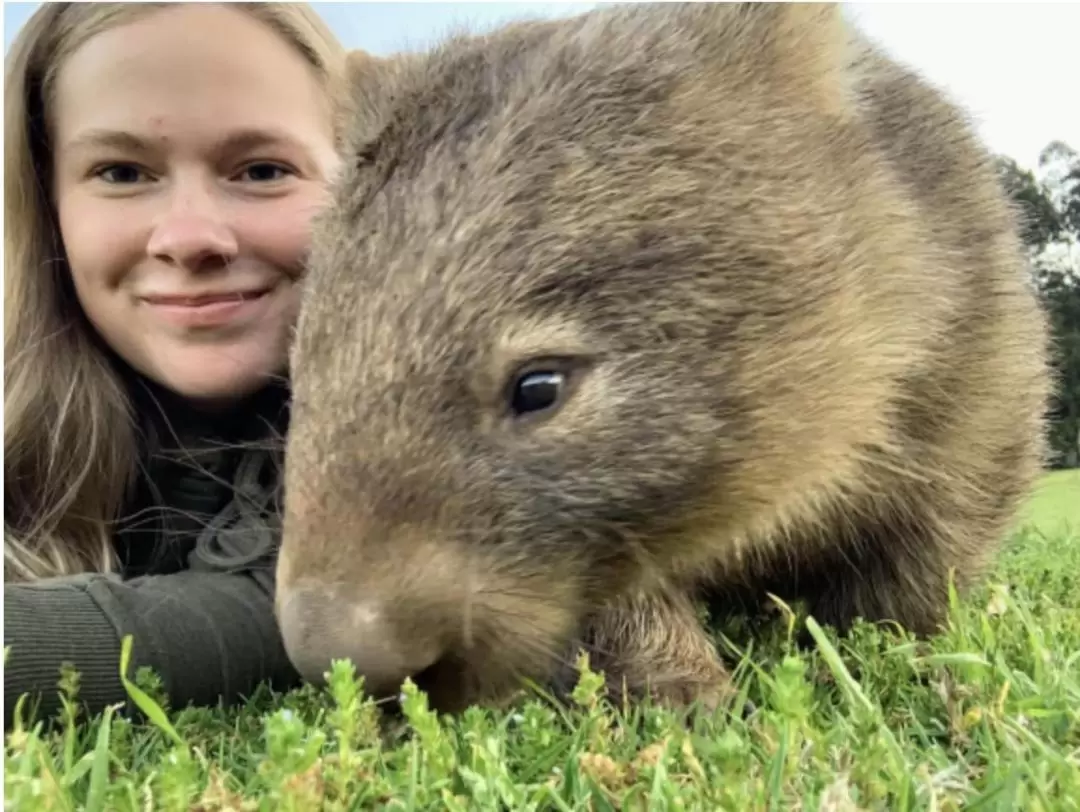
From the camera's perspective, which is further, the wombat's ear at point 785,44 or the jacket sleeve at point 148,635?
the wombat's ear at point 785,44

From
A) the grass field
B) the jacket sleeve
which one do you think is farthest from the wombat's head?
the jacket sleeve

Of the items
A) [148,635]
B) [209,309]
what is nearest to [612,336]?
[148,635]

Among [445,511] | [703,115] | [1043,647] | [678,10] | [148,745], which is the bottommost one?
[148,745]

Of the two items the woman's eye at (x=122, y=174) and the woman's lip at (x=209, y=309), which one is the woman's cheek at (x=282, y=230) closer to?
the woman's lip at (x=209, y=309)

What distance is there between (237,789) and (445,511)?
0.41m

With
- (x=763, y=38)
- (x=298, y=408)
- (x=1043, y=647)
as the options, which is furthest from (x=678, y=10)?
(x=1043, y=647)

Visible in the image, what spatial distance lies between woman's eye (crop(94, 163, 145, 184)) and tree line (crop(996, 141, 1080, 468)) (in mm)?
1673

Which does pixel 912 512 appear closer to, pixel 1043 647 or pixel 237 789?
pixel 1043 647

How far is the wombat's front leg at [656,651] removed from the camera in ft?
6.91

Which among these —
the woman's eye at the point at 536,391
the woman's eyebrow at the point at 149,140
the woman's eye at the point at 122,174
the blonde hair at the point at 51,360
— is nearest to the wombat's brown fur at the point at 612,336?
the woman's eye at the point at 536,391

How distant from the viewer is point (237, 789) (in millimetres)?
1506

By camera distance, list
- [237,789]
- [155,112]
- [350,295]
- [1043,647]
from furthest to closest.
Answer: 1. [155,112]
2. [1043,647]
3. [350,295]
4. [237,789]

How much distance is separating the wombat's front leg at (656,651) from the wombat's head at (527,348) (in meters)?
0.27

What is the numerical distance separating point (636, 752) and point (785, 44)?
114cm
